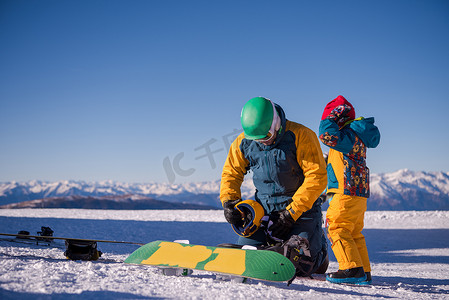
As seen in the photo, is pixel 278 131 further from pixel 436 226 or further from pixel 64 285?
pixel 436 226

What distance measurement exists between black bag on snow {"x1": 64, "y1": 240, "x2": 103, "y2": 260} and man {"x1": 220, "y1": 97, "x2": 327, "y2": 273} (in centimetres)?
124

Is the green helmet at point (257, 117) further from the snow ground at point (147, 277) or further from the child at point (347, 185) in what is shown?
the snow ground at point (147, 277)

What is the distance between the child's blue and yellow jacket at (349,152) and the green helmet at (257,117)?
1.83 feet

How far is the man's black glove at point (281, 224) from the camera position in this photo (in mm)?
2934

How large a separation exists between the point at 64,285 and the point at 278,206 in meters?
1.85

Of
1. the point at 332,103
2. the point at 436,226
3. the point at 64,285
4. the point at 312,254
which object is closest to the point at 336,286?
the point at 312,254

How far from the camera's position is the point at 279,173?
309cm

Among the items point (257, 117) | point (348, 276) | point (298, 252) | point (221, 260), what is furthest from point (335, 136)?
point (221, 260)

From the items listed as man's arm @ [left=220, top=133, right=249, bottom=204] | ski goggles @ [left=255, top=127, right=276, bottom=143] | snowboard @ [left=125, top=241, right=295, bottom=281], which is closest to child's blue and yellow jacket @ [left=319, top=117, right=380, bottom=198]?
ski goggles @ [left=255, top=127, right=276, bottom=143]

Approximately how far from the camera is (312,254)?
123 inches

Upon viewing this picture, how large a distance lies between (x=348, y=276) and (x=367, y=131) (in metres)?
1.25

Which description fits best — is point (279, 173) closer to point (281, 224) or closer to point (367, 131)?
point (281, 224)

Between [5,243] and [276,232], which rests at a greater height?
[276,232]

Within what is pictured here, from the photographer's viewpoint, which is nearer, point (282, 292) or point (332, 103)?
point (282, 292)
